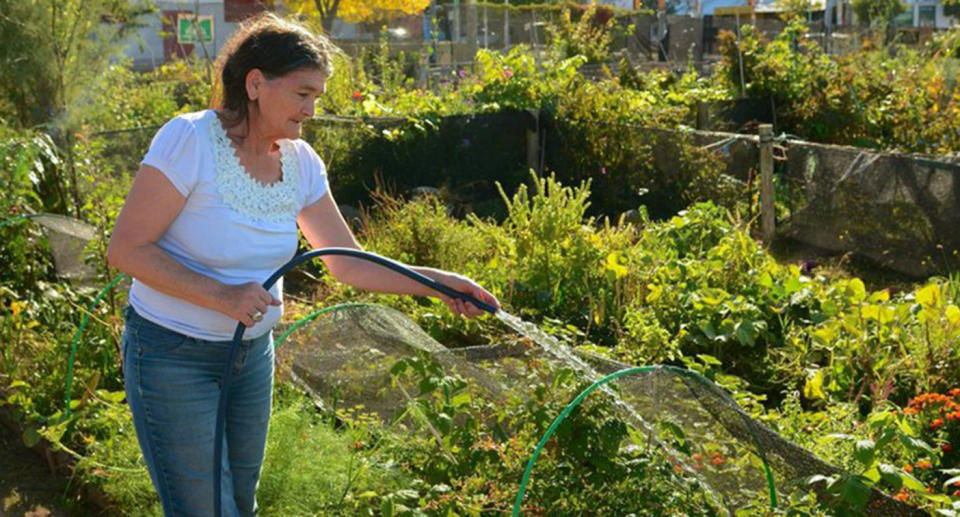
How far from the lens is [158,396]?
2.26 meters

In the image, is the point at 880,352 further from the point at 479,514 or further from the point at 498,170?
the point at 498,170

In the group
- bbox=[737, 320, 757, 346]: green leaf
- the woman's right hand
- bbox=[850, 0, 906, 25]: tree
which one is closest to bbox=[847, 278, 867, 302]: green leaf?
bbox=[737, 320, 757, 346]: green leaf

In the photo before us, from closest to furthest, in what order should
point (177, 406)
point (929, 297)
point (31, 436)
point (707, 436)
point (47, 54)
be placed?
point (177, 406)
point (707, 436)
point (31, 436)
point (929, 297)
point (47, 54)

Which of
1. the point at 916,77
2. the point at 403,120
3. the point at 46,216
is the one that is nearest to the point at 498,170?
the point at 403,120

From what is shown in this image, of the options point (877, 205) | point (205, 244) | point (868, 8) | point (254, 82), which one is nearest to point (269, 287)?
point (205, 244)

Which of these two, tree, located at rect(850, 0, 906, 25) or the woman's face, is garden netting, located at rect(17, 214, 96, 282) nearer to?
the woman's face

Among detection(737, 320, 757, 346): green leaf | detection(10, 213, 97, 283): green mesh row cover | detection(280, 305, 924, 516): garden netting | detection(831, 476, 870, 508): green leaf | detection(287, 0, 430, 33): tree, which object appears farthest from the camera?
detection(287, 0, 430, 33): tree

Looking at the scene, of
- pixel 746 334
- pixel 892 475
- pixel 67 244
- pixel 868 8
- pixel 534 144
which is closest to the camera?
pixel 892 475

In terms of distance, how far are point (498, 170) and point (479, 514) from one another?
664 centimetres

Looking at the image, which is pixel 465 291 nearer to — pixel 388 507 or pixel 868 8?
pixel 388 507

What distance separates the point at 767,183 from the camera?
24.7 feet

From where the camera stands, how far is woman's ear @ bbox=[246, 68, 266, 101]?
2297 mm

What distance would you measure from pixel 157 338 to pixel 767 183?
5.90 metres

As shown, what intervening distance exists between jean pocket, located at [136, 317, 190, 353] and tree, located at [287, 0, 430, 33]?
1265 inches
